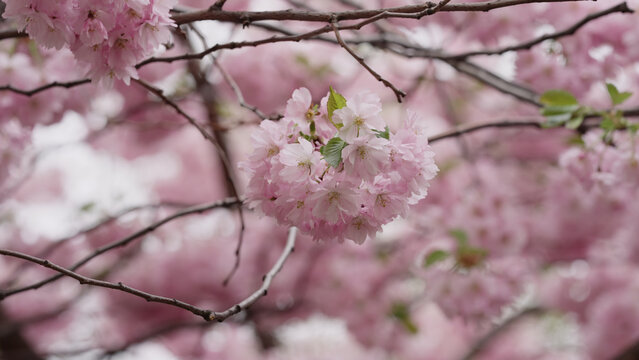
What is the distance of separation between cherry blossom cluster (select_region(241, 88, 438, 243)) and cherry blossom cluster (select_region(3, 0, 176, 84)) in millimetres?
233

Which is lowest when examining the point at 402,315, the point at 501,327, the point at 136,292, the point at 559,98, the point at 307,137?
the point at 136,292

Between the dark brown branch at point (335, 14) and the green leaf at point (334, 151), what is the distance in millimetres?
186

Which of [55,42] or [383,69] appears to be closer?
[55,42]

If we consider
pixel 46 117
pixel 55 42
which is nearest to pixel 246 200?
pixel 55 42

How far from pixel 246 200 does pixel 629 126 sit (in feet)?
2.99

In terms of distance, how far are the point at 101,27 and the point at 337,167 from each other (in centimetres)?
39

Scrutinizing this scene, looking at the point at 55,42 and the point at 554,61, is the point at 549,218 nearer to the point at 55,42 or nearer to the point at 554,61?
the point at 554,61

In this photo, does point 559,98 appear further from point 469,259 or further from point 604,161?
point 469,259

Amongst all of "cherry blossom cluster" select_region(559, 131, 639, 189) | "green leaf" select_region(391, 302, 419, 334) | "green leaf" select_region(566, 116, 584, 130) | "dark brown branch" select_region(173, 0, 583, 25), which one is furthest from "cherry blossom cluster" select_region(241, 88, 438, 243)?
"green leaf" select_region(391, 302, 419, 334)

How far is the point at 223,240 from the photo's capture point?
359 centimetres

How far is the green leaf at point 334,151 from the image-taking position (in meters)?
0.79

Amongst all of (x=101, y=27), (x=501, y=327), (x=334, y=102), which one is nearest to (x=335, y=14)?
(x=334, y=102)

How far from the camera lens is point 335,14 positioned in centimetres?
87

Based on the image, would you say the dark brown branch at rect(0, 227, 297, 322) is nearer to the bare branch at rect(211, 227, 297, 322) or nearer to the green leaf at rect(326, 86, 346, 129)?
the bare branch at rect(211, 227, 297, 322)
